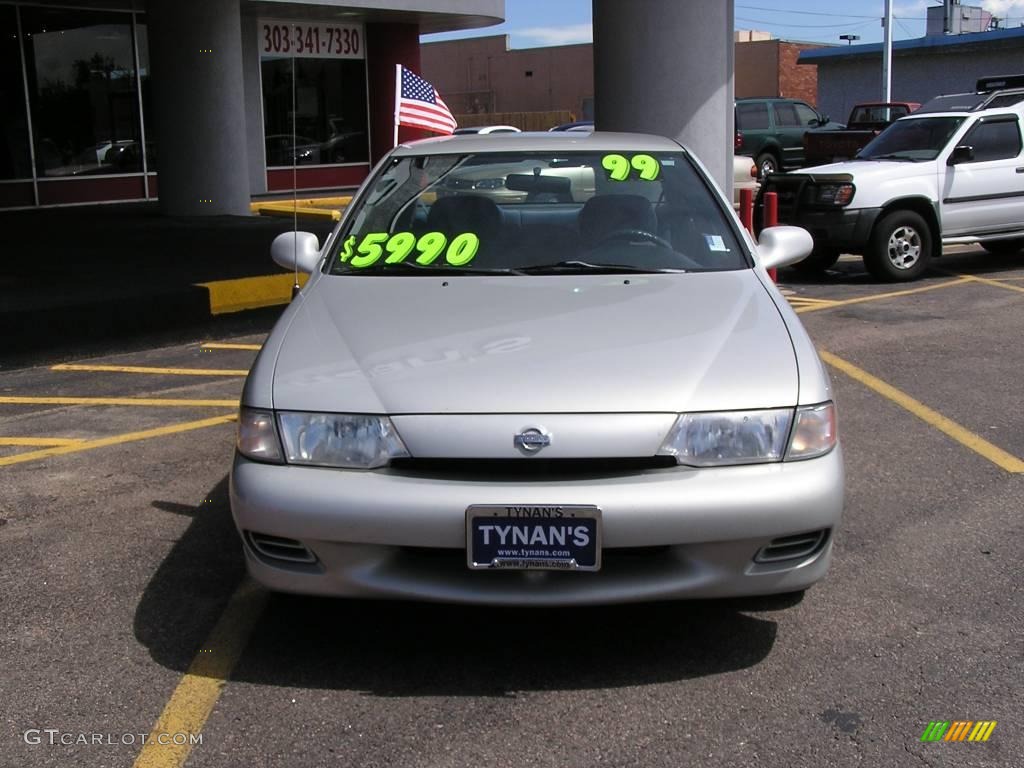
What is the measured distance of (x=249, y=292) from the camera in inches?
390

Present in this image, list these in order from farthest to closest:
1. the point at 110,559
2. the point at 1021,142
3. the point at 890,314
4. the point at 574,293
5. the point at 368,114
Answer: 1. the point at 368,114
2. the point at 1021,142
3. the point at 890,314
4. the point at 110,559
5. the point at 574,293

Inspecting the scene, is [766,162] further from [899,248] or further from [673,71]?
[673,71]

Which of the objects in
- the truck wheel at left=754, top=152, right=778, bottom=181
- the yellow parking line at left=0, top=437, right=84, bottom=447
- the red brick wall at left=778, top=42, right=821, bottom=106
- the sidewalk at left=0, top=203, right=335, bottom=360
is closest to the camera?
the yellow parking line at left=0, top=437, right=84, bottom=447

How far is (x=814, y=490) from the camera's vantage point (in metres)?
3.39

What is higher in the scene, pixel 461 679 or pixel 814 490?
pixel 814 490

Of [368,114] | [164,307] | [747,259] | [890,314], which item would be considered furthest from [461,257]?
[368,114]

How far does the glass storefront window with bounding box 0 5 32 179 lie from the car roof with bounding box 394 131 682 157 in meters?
15.1

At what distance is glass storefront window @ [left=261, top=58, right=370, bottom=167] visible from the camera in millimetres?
21875

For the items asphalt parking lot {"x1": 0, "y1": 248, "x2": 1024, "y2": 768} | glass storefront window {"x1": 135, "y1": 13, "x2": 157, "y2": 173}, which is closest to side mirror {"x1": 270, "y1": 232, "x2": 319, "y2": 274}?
asphalt parking lot {"x1": 0, "y1": 248, "x2": 1024, "y2": 768}

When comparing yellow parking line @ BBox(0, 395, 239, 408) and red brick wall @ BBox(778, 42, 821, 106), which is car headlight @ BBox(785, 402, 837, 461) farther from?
red brick wall @ BBox(778, 42, 821, 106)

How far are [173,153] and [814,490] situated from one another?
559 inches

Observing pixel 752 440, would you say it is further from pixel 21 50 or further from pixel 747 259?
pixel 21 50

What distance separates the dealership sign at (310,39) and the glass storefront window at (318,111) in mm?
143

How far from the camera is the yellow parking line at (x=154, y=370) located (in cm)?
805
